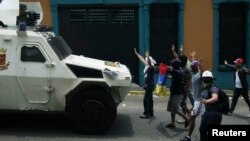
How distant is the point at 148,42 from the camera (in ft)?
60.2

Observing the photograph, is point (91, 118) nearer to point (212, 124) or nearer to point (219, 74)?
point (212, 124)

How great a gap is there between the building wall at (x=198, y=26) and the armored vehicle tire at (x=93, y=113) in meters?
8.33

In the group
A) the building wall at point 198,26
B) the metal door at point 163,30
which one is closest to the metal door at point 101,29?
the metal door at point 163,30

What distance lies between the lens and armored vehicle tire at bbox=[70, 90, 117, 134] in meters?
10.6

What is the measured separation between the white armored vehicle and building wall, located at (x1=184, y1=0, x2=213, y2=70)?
318 inches

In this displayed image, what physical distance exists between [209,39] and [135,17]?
111 inches

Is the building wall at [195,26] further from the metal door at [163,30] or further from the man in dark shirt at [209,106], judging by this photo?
the man in dark shirt at [209,106]

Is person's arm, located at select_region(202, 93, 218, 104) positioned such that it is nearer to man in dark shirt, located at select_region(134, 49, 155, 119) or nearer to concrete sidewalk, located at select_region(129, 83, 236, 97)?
man in dark shirt, located at select_region(134, 49, 155, 119)

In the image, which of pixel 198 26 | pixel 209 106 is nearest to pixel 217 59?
pixel 198 26

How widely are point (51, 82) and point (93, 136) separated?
143cm

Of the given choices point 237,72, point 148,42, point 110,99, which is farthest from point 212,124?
point 148,42

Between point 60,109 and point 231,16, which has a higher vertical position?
point 231,16

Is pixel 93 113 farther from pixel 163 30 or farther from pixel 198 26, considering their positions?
pixel 198 26

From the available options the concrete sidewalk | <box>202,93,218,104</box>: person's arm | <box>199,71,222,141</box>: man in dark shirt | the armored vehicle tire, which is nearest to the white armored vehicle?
the armored vehicle tire
